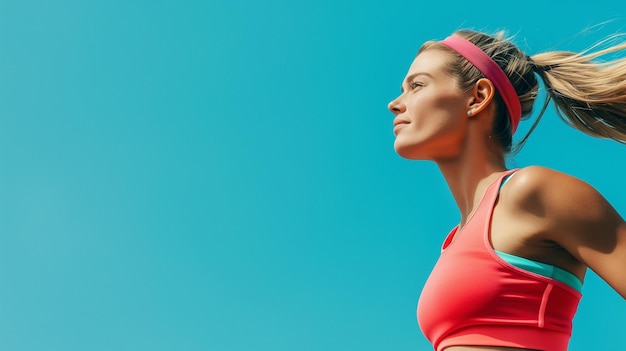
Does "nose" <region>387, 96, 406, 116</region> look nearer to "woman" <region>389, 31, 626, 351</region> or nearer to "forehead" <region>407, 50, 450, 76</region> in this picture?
"woman" <region>389, 31, 626, 351</region>

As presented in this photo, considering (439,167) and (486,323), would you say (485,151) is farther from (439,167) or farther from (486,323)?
(486,323)

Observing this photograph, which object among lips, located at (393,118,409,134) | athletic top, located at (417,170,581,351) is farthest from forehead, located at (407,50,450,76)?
athletic top, located at (417,170,581,351)

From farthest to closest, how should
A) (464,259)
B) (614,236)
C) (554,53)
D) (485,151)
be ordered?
(554,53) < (485,151) < (464,259) < (614,236)

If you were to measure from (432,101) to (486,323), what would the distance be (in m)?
1.20

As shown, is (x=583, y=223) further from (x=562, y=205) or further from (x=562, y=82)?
(x=562, y=82)

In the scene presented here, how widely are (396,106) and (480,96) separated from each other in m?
0.43

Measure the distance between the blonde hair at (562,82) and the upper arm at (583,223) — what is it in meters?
0.78

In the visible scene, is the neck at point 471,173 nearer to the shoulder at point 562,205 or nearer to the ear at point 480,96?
the ear at point 480,96

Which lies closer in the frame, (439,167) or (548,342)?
(548,342)

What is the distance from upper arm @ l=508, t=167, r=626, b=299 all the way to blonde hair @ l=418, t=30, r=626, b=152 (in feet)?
2.55

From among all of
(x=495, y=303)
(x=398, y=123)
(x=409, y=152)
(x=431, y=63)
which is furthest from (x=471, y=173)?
(x=495, y=303)

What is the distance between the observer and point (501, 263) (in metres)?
3.29

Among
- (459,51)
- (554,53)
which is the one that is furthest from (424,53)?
(554,53)

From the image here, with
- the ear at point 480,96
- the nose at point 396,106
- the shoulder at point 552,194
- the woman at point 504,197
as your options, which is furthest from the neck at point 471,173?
the shoulder at point 552,194
